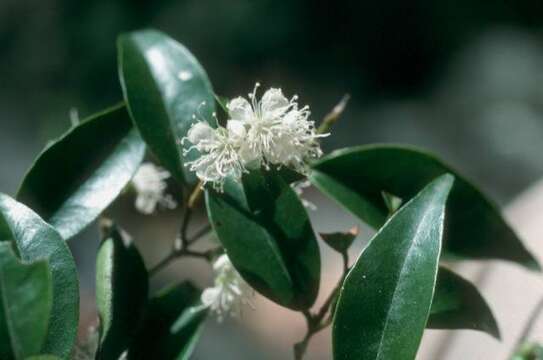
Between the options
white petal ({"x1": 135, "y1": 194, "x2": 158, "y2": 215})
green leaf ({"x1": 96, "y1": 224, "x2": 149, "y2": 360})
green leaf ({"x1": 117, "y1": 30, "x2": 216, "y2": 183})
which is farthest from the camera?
white petal ({"x1": 135, "y1": 194, "x2": 158, "y2": 215})

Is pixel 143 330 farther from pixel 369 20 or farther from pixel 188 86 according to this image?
pixel 369 20

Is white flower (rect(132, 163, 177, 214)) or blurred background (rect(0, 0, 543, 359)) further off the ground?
white flower (rect(132, 163, 177, 214))

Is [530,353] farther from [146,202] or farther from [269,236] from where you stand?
[146,202]

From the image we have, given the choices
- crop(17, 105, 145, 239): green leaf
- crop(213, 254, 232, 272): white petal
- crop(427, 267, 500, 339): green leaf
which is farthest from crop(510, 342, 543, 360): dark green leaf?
crop(17, 105, 145, 239): green leaf

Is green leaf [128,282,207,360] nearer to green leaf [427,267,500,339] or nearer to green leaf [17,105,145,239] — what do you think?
green leaf [17,105,145,239]

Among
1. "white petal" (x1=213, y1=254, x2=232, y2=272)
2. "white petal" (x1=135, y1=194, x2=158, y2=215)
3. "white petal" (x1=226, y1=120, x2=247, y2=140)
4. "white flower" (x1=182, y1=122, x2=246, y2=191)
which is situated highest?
"white petal" (x1=226, y1=120, x2=247, y2=140)

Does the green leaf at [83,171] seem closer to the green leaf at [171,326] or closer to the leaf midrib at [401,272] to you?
the green leaf at [171,326]
